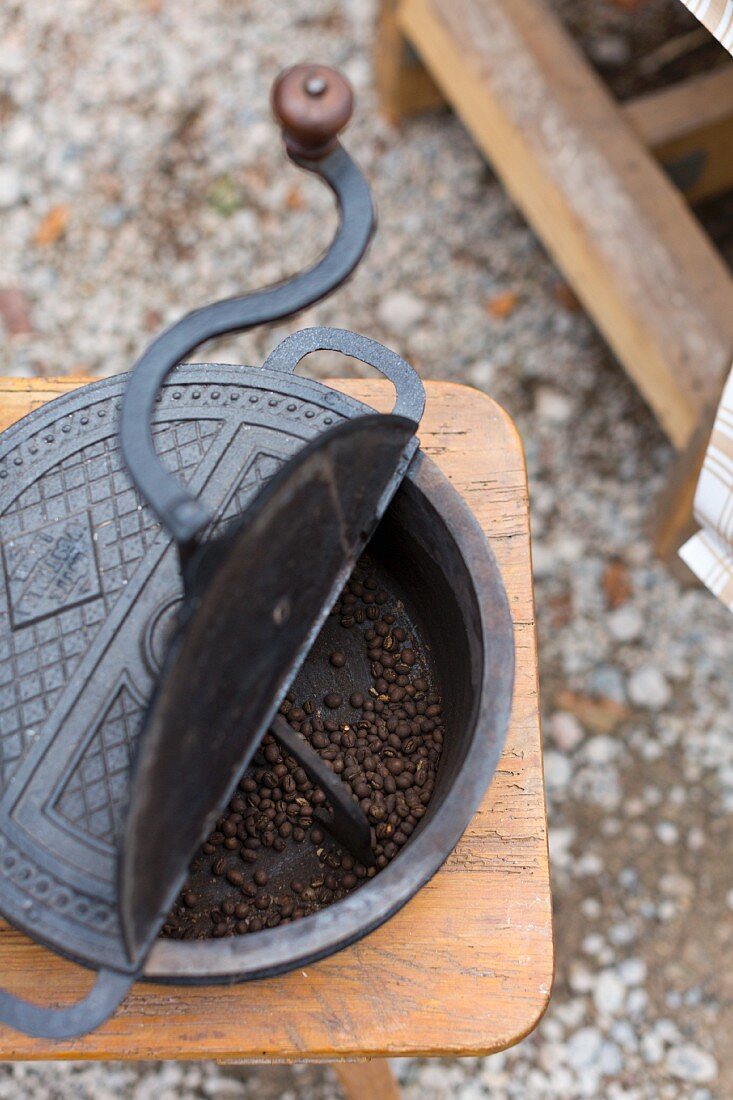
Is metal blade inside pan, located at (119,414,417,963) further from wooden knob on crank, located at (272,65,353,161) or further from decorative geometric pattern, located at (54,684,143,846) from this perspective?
wooden knob on crank, located at (272,65,353,161)

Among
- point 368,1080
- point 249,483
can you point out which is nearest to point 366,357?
point 249,483

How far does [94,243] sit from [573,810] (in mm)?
1538

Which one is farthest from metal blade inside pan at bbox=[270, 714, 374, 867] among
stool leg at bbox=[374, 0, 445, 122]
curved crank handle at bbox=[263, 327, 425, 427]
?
stool leg at bbox=[374, 0, 445, 122]

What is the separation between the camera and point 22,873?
3.16 feet

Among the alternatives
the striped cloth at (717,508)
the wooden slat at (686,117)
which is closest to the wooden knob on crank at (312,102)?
the striped cloth at (717,508)

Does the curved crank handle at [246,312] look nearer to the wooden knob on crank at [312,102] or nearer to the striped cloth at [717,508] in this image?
the wooden knob on crank at [312,102]

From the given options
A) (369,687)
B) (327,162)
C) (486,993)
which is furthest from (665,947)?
(327,162)

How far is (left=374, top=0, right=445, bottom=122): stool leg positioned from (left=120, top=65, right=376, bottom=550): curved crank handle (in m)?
1.45

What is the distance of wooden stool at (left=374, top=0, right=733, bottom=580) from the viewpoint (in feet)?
5.78

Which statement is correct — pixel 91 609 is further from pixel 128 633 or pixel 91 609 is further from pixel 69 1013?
pixel 69 1013

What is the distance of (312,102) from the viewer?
0.82 m

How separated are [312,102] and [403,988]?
2.90 feet

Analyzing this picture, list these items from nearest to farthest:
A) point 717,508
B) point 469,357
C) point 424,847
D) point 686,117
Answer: point 424,847
point 717,508
point 686,117
point 469,357

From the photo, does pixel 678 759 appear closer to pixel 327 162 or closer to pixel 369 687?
pixel 369 687
